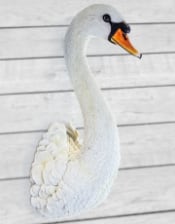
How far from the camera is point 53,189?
2.88ft

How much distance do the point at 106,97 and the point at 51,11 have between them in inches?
8.6

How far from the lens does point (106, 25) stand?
0.84m

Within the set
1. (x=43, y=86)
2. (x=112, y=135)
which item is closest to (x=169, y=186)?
(x=112, y=135)

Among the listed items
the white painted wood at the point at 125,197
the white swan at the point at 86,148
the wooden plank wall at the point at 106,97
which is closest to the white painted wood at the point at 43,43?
the wooden plank wall at the point at 106,97

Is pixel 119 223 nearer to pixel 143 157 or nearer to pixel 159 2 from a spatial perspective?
pixel 143 157

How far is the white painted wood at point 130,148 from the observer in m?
0.95

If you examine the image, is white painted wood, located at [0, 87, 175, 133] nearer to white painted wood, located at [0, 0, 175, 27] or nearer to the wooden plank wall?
the wooden plank wall

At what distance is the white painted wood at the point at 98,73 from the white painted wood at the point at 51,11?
8 centimetres

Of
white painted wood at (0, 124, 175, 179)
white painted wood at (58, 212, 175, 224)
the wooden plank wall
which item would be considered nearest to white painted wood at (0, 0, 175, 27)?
the wooden plank wall

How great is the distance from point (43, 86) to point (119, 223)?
328 mm

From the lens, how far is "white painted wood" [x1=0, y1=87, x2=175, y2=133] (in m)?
0.96

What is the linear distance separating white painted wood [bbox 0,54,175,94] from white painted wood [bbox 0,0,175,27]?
0.28 ft

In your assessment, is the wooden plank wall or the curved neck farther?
the wooden plank wall

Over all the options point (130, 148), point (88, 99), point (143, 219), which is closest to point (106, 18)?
point (88, 99)
